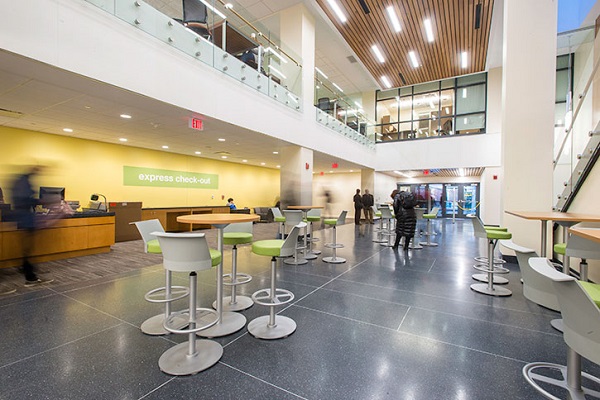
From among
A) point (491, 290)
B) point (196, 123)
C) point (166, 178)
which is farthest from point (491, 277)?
point (166, 178)

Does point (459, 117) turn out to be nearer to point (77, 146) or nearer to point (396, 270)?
point (396, 270)

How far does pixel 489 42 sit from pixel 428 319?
1091 cm

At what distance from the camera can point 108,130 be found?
6.38m

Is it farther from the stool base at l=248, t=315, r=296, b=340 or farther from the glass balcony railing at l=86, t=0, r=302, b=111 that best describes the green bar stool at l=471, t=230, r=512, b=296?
the glass balcony railing at l=86, t=0, r=302, b=111

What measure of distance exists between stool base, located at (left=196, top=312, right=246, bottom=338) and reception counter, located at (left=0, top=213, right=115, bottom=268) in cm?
381

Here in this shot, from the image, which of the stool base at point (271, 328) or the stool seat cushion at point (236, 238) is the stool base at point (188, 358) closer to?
the stool base at point (271, 328)

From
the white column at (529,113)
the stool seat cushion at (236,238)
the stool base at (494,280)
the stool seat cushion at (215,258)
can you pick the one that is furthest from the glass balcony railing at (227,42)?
the stool base at (494,280)

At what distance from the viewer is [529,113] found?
4891 millimetres

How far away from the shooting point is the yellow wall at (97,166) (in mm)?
6426

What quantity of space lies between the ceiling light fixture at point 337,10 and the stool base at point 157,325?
8211 millimetres

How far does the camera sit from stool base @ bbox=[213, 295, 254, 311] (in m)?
2.95

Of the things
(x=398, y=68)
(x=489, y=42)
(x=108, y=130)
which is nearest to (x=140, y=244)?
(x=108, y=130)

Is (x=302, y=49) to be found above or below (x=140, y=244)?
above

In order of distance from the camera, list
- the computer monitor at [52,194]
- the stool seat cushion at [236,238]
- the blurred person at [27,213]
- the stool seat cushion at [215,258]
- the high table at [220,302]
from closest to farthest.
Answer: the stool seat cushion at [215,258]
the high table at [220,302]
the stool seat cushion at [236,238]
the blurred person at [27,213]
the computer monitor at [52,194]
